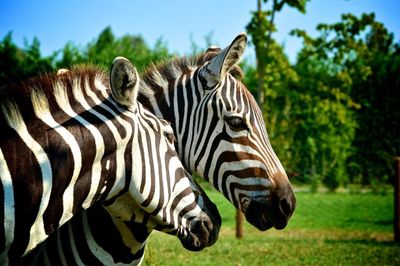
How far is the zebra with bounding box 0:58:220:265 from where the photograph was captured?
2.58m

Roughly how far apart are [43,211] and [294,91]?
505 inches

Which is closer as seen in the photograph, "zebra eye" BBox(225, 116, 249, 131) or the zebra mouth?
the zebra mouth

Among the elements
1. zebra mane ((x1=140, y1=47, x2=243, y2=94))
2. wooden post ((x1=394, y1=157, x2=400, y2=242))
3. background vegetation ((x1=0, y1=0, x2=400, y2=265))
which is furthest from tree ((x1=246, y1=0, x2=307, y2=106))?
zebra mane ((x1=140, y1=47, x2=243, y2=94))

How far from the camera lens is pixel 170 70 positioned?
4586 millimetres

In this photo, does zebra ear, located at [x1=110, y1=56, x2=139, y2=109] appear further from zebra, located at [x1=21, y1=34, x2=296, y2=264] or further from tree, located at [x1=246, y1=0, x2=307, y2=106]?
tree, located at [x1=246, y1=0, x2=307, y2=106]

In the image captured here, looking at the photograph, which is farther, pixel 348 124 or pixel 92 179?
pixel 348 124

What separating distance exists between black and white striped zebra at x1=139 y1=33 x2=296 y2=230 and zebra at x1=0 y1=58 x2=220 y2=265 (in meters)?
0.71

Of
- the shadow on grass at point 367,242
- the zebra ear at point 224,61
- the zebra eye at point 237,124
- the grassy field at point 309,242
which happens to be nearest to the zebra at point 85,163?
the zebra eye at point 237,124

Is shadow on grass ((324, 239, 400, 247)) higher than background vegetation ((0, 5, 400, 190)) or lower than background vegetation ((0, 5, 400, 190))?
lower

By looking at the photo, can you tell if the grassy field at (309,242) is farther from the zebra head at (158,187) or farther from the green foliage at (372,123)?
the green foliage at (372,123)

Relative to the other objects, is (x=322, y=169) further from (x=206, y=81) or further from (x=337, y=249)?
(x=206, y=81)

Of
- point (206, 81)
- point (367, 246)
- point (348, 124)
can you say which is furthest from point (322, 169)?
point (206, 81)

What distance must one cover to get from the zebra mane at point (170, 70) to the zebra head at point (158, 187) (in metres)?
1.40

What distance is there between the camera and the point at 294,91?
14844 millimetres
